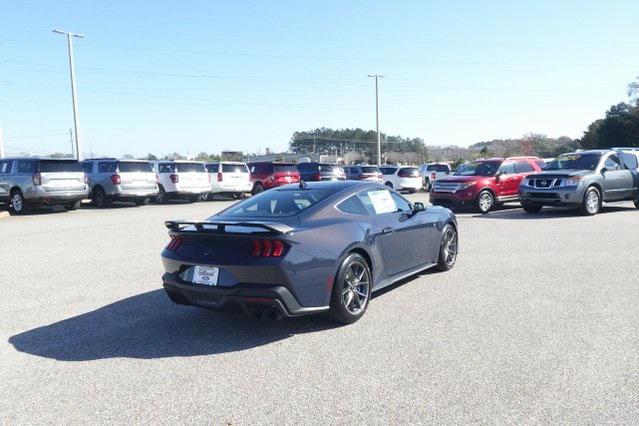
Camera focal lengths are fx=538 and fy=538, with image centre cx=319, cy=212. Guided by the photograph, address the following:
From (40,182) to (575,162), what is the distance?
639 inches

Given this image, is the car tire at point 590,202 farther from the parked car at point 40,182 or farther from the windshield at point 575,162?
the parked car at point 40,182

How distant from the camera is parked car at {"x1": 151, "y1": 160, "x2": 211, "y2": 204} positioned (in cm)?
2142

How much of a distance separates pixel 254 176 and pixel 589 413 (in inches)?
921

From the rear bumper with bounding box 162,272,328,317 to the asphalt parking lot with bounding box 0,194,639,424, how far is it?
0.32 m

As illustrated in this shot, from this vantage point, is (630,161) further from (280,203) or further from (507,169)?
(280,203)

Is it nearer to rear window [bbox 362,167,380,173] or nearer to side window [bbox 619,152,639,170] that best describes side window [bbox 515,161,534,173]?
side window [bbox 619,152,639,170]

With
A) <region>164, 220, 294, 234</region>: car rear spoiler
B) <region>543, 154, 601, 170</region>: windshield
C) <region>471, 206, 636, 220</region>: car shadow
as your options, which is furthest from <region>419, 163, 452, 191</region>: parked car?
<region>164, 220, 294, 234</region>: car rear spoiler

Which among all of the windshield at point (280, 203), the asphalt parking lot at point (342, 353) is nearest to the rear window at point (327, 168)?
the asphalt parking lot at point (342, 353)

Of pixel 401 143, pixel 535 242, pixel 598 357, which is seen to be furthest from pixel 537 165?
pixel 401 143

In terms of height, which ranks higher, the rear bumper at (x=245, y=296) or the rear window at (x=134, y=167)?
the rear window at (x=134, y=167)

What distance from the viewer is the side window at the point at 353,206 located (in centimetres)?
560

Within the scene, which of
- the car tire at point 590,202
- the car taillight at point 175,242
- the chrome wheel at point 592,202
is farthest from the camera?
the chrome wheel at point 592,202

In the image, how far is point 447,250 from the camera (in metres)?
7.52

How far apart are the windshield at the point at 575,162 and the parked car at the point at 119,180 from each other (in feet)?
44.9
